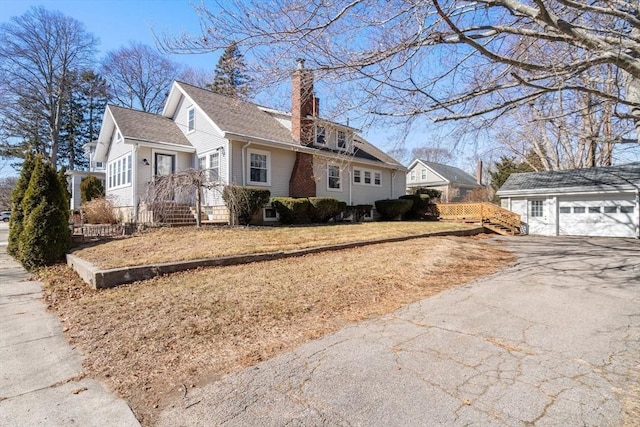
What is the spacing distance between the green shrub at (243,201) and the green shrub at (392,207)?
9.09m

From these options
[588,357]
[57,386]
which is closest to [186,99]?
[57,386]

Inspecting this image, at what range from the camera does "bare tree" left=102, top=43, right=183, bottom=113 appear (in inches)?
1218

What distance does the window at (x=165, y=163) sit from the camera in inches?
612

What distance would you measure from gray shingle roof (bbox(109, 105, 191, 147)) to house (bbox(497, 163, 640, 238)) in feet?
59.9

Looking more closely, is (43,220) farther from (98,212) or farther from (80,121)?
(80,121)

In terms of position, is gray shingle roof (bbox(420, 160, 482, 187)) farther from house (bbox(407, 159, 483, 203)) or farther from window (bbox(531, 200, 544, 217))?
window (bbox(531, 200, 544, 217))

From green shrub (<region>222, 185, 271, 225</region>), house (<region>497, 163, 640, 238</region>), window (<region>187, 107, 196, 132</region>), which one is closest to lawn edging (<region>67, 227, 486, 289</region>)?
green shrub (<region>222, 185, 271, 225</region>)

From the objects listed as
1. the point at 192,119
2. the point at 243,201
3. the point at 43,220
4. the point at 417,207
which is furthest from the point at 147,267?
the point at 417,207

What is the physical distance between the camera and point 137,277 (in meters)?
6.25

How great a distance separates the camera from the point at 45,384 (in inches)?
117

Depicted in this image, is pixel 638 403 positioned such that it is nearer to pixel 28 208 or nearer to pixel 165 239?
pixel 165 239

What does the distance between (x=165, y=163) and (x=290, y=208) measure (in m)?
6.55

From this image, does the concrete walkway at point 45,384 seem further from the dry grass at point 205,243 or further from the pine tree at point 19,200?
the pine tree at point 19,200

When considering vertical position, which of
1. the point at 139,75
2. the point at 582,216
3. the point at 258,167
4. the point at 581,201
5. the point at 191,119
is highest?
the point at 139,75
